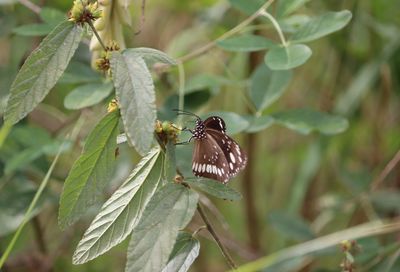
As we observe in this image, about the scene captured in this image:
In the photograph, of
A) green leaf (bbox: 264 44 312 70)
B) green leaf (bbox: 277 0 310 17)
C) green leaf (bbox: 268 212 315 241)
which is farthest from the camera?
green leaf (bbox: 268 212 315 241)

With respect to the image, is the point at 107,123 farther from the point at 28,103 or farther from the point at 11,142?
the point at 11,142

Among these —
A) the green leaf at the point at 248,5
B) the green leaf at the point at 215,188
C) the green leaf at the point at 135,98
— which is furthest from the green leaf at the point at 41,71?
the green leaf at the point at 248,5

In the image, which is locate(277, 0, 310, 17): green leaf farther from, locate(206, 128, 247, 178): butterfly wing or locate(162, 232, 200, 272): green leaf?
locate(162, 232, 200, 272): green leaf

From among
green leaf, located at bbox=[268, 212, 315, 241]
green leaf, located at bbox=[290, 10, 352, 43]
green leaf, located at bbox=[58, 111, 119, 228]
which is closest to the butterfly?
green leaf, located at bbox=[58, 111, 119, 228]

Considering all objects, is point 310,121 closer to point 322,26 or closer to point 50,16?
point 322,26

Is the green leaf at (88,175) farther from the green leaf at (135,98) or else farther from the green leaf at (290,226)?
the green leaf at (290,226)

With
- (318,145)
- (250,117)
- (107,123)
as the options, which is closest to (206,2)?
(318,145)
